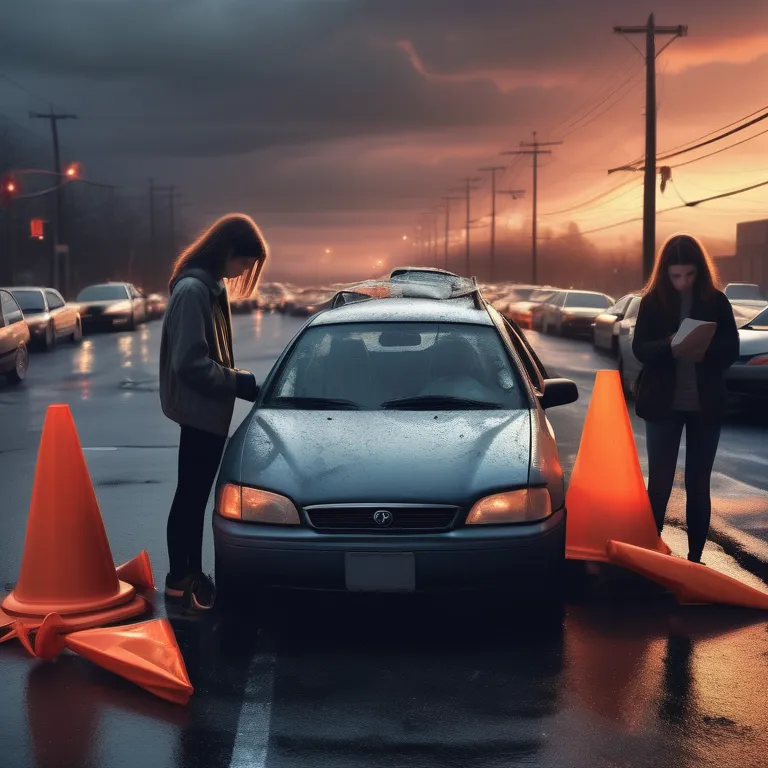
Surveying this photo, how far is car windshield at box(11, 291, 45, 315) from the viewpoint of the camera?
26969 millimetres

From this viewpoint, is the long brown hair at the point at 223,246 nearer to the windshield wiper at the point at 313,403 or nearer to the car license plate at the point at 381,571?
the windshield wiper at the point at 313,403

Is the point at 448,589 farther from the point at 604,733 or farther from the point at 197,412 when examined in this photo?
the point at 197,412

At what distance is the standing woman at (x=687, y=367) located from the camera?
6098 mm

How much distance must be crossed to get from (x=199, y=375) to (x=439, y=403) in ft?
4.00

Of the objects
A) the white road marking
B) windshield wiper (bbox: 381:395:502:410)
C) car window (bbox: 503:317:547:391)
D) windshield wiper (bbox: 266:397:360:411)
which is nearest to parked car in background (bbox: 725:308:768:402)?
car window (bbox: 503:317:547:391)

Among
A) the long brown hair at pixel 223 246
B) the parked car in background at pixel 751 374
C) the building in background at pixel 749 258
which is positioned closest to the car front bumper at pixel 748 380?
the parked car in background at pixel 751 374

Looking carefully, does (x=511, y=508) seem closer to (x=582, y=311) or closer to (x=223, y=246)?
(x=223, y=246)

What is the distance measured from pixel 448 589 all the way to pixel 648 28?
31.5 meters

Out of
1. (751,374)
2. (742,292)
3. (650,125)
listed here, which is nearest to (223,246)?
(751,374)

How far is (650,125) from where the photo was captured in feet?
110

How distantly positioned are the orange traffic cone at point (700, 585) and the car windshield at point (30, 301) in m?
23.2

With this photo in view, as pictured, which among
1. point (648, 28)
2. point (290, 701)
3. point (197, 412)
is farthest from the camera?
point (648, 28)

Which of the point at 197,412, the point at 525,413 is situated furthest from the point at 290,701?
the point at 525,413

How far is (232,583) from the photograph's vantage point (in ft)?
16.3
